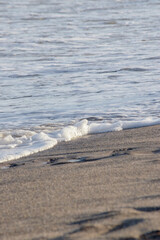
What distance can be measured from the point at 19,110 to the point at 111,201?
4.25 m

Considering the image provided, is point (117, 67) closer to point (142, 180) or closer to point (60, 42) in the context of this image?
point (60, 42)

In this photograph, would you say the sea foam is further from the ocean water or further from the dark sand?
the dark sand

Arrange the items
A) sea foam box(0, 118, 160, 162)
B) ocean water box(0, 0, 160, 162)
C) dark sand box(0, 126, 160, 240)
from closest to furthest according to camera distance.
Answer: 1. dark sand box(0, 126, 160, 240)
2. sea foam box(0, 118, 160, 162)
3. ocean water box(0, 0, 160, 162)

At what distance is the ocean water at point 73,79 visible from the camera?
5.71 meters

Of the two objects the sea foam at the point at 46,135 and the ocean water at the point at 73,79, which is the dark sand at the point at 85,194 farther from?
the ocean water at the point at 73,79

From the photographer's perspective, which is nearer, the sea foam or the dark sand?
the dark sand

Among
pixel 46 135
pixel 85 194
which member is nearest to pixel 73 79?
pixel 46 135

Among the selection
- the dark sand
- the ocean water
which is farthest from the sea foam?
the dark sand

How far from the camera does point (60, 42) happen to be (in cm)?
1413

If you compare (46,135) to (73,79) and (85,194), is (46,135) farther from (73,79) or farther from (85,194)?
(73,79)

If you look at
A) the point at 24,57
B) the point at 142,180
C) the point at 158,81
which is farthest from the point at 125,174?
the point at 24,57

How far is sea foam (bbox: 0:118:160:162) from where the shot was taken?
4.79 meters

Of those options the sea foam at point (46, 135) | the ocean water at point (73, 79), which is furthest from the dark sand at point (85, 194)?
the ocean water at point (73, 79)

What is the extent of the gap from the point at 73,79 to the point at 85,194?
20.0ft
